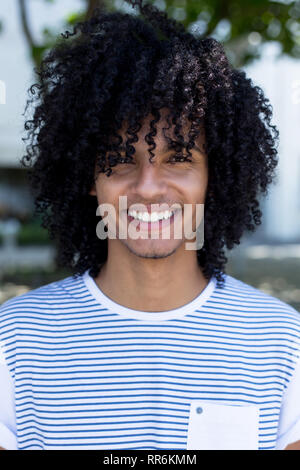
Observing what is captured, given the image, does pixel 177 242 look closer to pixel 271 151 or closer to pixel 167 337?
pixel 167 337

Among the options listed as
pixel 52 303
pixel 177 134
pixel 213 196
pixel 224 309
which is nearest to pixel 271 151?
pixel 213 196

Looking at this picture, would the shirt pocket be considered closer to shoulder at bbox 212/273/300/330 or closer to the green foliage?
shoulder at bbox 212/273/300/330

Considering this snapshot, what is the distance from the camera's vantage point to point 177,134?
75.4 inches

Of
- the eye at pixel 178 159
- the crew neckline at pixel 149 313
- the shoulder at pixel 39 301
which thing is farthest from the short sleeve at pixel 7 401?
→ the eye at pixel 178 159

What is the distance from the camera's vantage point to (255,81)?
243cm

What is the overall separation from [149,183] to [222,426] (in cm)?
87

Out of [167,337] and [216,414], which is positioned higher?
[167,337]

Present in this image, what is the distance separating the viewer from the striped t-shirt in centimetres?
183

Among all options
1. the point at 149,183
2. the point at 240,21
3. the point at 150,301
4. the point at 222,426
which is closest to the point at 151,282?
the point at 150,301

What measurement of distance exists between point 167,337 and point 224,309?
247mm

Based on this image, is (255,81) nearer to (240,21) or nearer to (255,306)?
(255,306)

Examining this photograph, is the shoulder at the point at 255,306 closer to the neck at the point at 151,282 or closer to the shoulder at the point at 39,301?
the neck at the point at 151,282

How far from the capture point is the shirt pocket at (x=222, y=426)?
182cm
